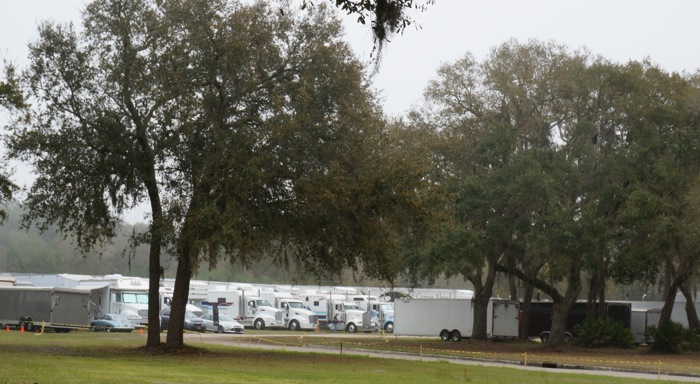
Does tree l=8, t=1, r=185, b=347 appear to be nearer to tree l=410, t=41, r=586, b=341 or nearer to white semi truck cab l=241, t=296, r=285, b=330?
tree l=410, t=41, r=586, b=341

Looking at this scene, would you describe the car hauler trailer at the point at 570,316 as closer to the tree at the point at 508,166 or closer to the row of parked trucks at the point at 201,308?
the row of parked trucks at the point at 201,308

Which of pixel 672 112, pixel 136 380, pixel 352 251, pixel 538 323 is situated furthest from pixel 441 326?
pixel 136 380

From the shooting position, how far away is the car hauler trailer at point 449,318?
170ft

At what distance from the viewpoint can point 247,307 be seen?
65.9 meters

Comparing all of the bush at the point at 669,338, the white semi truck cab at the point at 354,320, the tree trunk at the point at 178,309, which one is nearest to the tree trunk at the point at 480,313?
the bush at the point at 669,338

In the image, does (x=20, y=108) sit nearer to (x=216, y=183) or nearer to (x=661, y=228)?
(x=216, y=183)

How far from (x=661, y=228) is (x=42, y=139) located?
25.7m

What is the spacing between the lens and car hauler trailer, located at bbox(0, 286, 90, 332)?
2005 inches

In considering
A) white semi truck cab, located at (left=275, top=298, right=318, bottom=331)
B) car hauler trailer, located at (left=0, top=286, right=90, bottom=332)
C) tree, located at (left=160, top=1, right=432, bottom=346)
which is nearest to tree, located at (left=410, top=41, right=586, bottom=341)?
tree, located at (left=160, top=1, right=432, bottom=346)

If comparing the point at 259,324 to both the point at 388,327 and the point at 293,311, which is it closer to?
the point at 293,311

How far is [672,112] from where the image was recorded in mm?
43344

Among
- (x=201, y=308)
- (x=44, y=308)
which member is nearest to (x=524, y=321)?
(x=201, y=308)

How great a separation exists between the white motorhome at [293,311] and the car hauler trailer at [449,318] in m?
13.0

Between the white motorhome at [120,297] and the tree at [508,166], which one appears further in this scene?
the white motorhome at [120,297]
